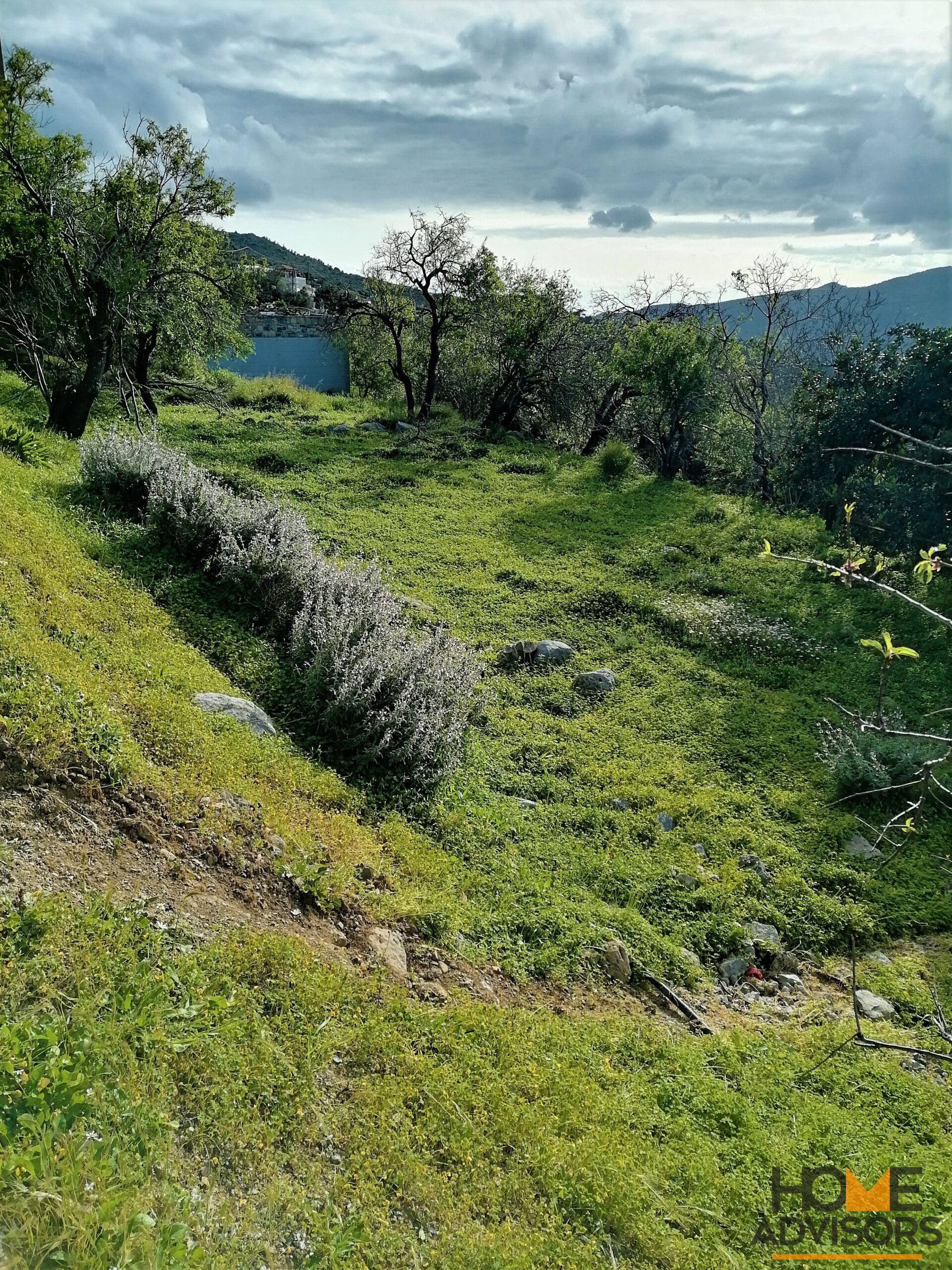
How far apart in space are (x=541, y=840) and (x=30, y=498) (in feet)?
18.6

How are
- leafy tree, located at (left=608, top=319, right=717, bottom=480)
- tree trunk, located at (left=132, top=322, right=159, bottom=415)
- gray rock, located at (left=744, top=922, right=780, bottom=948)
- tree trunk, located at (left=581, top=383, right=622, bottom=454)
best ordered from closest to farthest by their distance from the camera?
gray rock, located at (left=744, top=922, right=780, bottom=948) < tree trunk, located at (left=132, top=322, right=159, bottom=415) < leafy tree, located at (left=608, top=319, right=717, bottom=480) < tree trunk, located at (left=581, top=383, right=622, bottom=454)

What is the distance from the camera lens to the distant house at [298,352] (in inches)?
1035

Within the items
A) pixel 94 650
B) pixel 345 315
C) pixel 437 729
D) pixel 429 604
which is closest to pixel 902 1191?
pixel 437 729

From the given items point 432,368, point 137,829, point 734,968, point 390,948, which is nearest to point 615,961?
point 734,968

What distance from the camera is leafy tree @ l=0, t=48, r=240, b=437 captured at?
1002 cm

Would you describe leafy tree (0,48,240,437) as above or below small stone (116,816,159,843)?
above

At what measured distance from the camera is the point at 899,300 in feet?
89.3

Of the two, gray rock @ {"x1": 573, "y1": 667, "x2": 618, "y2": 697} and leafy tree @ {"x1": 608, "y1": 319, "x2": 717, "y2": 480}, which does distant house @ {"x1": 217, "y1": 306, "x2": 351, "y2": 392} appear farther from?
gray rock @ {"x1": 573, "y1": 667, "x2": 618, "y2": 697}

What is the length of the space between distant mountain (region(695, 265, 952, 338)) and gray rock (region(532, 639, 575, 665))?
24.7 feet

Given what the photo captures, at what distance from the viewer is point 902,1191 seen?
2.69 metres

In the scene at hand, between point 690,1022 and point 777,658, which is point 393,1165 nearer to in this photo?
point 690,1022

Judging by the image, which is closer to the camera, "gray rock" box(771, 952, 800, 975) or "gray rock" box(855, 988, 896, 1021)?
"gray rock" box(855, 988, 896, 1021)

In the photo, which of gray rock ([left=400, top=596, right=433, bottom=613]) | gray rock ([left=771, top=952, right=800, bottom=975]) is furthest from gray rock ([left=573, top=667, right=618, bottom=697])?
gray rock ([left=771, top=952, right=800, bottom=975])

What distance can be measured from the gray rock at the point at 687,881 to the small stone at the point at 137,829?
3.14 meters
